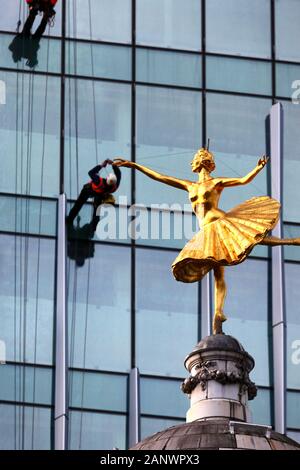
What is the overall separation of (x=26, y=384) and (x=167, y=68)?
11612 mm

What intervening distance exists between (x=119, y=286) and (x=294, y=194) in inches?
242

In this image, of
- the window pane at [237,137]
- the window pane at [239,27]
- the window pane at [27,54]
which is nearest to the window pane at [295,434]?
the window pane at [237,137]

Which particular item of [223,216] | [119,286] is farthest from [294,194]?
[223,216]

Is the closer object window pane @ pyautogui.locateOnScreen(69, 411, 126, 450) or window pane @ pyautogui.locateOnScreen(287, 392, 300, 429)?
window pane @ pyautogui.locateOnScreen(69, 411, 126, 450)

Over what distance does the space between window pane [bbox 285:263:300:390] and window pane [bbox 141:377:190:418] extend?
3.31 m

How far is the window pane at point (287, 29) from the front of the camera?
238 feet

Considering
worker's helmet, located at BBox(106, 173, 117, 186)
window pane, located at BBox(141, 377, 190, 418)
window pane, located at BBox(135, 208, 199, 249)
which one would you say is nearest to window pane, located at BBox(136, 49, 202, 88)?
window pane, located at BBox(135, 208, 199, 249)

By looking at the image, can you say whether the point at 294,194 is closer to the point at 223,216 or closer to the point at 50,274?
the point at 50,274

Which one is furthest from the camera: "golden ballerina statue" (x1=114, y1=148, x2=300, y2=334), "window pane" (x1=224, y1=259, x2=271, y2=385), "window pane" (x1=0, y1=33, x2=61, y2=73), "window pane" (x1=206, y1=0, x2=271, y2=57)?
"window pane" (x1=206, y1=0, x2=271, y2=57)

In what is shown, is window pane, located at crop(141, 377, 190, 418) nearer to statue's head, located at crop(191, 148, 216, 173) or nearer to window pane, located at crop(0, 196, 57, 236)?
window pane, located at crop(0, 196, 57, 236)

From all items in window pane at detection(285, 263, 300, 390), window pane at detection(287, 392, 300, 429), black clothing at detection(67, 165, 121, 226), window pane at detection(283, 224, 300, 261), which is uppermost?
black clothing at detection(67, 165, 121, 226)

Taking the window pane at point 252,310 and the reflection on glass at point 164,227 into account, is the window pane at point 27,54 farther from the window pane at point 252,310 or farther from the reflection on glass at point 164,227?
the window pane at point 252,310

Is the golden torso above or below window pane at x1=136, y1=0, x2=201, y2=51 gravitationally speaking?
below

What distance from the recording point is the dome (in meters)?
46.8
